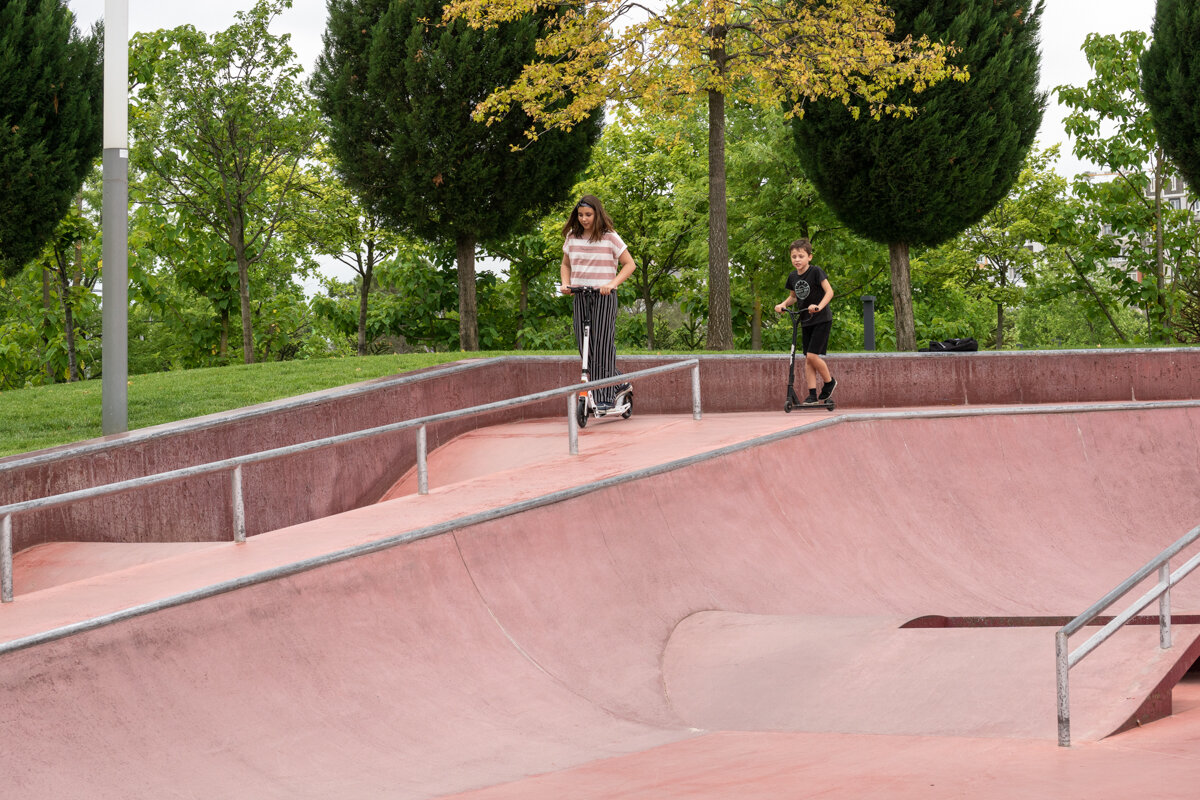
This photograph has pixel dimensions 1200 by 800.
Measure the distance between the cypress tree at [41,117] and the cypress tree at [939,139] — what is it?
11969 millimetres

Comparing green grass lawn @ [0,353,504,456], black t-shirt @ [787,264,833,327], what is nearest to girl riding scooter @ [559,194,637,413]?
black t-shirt @ [787,264,833,327]

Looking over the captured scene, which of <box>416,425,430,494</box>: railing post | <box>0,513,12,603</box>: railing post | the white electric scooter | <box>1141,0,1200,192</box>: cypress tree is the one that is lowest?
<box>0,513,12,603</box>: railing post

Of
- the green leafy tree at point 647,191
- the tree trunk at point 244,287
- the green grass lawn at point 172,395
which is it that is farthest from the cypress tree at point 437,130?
the green leafy tree at point 647,191

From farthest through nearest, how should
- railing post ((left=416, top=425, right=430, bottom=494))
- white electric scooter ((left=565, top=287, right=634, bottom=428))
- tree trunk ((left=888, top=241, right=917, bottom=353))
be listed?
tree trunk ((left=888, top=241, right=917, bottom=353)), white electric scooter ((left=565, top=287, right=634, bottom=428)), railing post ((left=416, top=425, right=430, bottom=494))

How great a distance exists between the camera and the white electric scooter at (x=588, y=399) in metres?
9.58

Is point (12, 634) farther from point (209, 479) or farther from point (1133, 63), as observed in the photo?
point (1133, 63)

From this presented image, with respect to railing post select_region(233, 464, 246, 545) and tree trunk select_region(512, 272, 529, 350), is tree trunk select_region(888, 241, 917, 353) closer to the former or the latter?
railing post select_region(233, 464, 246, 545)

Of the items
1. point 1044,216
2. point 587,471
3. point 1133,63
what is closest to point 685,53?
point 587,471

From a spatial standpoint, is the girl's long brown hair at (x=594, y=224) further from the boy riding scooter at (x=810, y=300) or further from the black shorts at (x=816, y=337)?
the black shorts at (x=816, y=337)

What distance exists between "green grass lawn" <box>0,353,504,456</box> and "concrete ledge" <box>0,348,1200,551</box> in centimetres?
169

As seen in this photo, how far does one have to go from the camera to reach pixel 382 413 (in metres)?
10.7

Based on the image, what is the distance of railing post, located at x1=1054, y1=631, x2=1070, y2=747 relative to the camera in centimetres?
439

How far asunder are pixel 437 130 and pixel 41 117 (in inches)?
309

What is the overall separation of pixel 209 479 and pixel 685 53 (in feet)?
33.5
